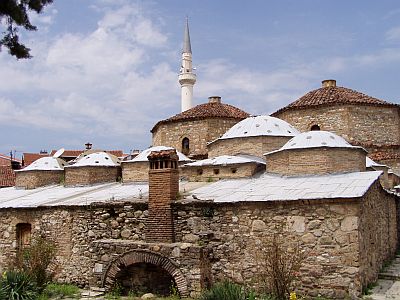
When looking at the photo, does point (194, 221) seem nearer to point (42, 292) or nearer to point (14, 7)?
point (42, 292)

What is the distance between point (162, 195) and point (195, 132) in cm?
1053

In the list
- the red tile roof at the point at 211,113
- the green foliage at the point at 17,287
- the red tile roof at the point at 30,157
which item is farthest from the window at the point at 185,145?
the red tile roof at the point at 30,157

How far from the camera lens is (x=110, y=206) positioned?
1184 centimetres

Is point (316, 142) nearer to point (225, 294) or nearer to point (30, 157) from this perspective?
point (225, 294)

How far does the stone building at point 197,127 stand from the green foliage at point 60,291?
9756mm

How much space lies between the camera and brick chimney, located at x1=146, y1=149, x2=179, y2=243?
432 inches

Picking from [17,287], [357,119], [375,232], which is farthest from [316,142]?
[17,287]

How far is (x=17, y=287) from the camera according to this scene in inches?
377

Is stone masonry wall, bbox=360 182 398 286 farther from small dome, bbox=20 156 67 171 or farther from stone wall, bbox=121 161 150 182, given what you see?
small dome, bbox=20 156 67 171

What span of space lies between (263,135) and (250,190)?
4.71 metres

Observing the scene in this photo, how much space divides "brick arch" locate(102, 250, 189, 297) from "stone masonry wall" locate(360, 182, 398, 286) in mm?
3682

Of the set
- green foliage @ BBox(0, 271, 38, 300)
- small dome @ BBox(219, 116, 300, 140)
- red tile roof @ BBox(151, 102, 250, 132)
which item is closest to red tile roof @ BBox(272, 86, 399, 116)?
red tile roof @ BBox(151, 102, 250, 132)

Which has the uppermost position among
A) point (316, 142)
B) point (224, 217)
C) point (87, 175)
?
point (316, 142)

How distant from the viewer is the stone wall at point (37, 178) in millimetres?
19609
